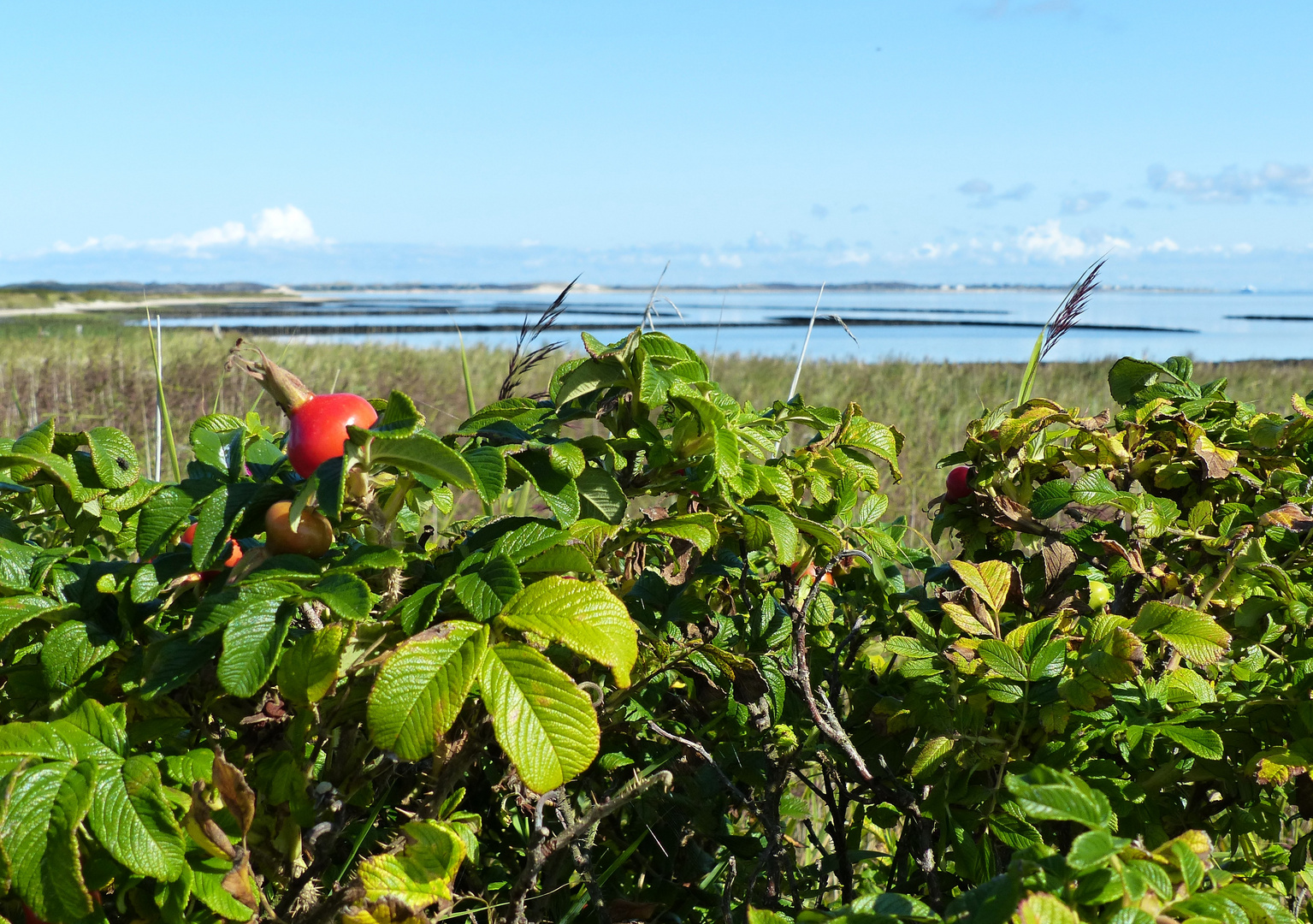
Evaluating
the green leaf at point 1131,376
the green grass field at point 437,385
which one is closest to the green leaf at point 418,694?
the green leaf at point 1131,376

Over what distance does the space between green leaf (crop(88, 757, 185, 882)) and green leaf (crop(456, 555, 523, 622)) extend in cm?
25

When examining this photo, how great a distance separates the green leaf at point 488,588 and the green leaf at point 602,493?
0.56 feet

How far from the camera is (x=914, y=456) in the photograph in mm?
5242

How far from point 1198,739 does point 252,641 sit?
76 centimetres

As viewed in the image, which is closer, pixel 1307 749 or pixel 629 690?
pixel 1307 749

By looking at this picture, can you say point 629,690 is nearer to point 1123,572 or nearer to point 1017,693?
point 1017,693

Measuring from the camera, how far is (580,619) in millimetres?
693

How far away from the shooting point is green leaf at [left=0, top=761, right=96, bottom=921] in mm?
640

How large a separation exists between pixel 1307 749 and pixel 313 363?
9.48 metres

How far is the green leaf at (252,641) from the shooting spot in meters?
0.68

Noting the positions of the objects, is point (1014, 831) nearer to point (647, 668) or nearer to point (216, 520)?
point (647, 668)

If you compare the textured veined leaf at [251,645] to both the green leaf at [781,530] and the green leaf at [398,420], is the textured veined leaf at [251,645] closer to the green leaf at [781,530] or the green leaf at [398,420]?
the green leaf at [398,420]

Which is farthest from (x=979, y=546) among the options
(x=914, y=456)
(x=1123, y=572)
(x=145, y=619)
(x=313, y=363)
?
(x=313, y=363)

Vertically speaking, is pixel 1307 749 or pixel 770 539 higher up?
pixel 770 539
